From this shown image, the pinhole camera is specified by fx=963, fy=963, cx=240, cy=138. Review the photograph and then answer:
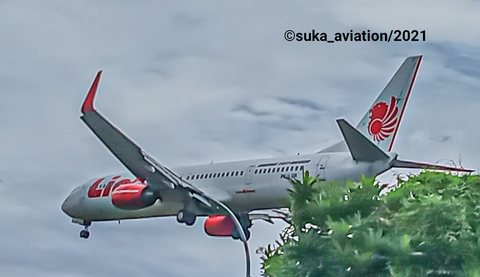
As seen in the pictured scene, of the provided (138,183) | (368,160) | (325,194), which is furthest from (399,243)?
(138,183)

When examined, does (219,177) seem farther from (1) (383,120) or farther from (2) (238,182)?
(1) (383,120)

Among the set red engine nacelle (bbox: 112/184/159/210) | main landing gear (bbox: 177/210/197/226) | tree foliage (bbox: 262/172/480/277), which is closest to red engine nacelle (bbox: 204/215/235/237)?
main landing gear (bbox: 177/210/197/226)

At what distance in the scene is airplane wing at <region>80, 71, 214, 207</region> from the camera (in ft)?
152

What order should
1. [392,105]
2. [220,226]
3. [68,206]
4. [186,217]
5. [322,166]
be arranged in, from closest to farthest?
[322,166] < [392,105] < [186,217] < [220,226] < [68,206]

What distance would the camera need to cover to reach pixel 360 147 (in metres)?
40.3

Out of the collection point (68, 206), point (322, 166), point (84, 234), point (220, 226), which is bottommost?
point (322, 166)

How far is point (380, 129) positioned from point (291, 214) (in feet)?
93.6

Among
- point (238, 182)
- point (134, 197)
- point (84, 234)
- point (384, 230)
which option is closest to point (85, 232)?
point (84, 234)

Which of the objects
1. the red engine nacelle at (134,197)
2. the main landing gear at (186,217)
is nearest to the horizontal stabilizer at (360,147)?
the main landing gear at (186,217)

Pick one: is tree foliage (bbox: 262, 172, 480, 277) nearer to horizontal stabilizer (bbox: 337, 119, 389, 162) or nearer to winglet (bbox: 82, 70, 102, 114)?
horizontal stabilizer (bbox: 337, 119, 389, 162)

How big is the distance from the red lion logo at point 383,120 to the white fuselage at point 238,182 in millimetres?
4059

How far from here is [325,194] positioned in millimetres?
18750

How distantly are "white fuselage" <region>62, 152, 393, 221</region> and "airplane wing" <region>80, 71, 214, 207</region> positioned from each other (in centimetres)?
62

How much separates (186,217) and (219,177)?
2968 millimetres
